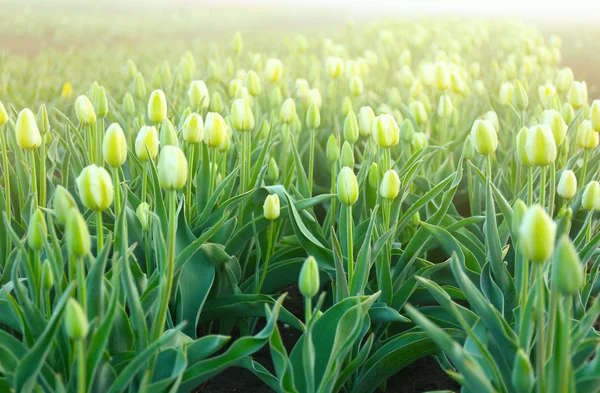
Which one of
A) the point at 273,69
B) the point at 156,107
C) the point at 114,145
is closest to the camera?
the point at 114,145

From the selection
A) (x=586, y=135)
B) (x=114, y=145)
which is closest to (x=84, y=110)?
(x=114, y=145)

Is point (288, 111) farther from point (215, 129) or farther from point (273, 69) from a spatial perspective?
point (273, 69)

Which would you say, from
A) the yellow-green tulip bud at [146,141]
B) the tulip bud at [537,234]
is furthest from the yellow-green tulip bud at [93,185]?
the tulip bud at [537,234]

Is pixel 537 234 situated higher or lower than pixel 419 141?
higher

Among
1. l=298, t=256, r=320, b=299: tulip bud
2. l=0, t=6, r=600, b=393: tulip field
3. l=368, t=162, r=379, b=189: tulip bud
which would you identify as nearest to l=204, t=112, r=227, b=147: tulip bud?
l=0, t=6, r=600, b=393: tulip field

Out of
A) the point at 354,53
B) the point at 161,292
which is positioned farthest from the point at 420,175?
the point at 354,53

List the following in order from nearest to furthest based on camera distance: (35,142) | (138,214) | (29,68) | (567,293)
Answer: (567,293), (35,142), (138,214), (29,68)

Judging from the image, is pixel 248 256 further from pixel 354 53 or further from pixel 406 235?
pixel 354 53
